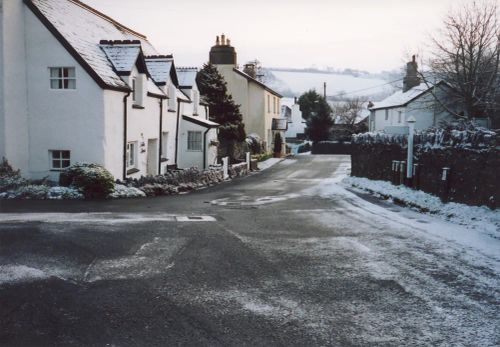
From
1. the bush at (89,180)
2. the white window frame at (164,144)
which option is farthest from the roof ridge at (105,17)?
the bush at (89,180)

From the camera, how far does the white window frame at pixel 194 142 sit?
3144 cm

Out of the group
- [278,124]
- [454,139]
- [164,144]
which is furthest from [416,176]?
[278,124]

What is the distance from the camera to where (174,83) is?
94.8 ft

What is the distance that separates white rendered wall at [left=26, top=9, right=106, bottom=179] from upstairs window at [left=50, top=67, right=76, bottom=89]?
207 millimetres

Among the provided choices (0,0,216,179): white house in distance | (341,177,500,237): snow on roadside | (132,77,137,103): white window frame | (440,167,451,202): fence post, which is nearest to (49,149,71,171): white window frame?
(0,0,216,179): white house in distance

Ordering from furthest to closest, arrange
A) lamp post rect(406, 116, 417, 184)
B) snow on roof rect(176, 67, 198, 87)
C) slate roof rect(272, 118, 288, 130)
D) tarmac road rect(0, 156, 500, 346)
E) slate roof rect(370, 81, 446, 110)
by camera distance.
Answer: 1. slate roof rect(272, 118, 288, 130)
2. slate roof rect(370, 81, 446, 110)
3. snow on roof rect(176, 67, 198, 87)
4. lamp post rect(406, 116, 417, 184)
5. tarmac road rect(0, 156, 500, 346)

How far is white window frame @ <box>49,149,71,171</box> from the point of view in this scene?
752 inches

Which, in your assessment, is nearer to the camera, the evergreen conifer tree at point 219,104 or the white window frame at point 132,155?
the white window frame at point 132,155

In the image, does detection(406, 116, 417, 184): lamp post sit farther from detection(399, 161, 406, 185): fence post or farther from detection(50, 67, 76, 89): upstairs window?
detection(50, 67, 76, 89): upstairs window

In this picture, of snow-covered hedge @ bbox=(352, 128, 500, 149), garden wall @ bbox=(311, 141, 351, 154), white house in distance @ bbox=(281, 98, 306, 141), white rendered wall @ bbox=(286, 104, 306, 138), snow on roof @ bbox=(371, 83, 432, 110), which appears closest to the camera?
snow-covered hedge @ bbox=(352, 128, 500, 149)

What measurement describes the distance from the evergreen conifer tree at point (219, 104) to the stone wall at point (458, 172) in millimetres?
20536

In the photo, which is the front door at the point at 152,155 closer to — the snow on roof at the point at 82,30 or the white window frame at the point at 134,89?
the white window frame at the point at 134,89

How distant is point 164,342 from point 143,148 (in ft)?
62.1

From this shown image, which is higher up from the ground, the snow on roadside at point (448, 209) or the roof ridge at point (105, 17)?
the roof ridge at point (105, 17)
